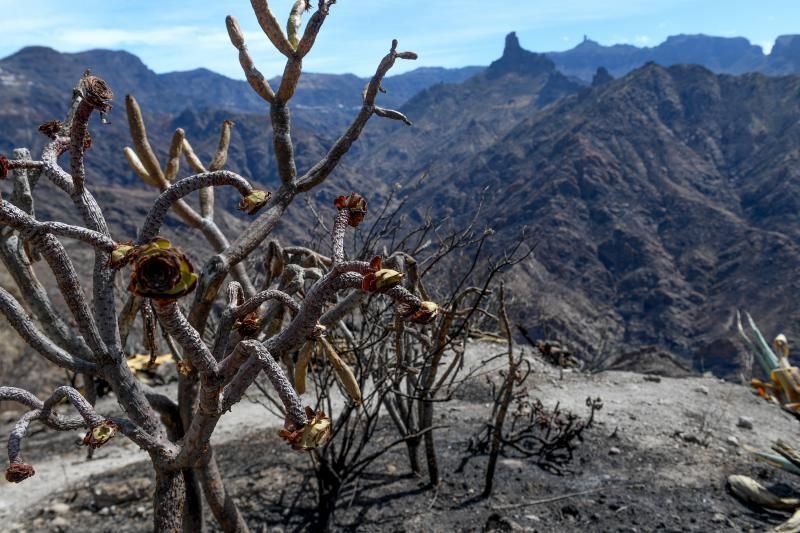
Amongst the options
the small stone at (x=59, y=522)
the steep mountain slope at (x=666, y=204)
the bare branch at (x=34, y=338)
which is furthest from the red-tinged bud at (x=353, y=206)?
the steep mountain slope at (x=666, y=204)

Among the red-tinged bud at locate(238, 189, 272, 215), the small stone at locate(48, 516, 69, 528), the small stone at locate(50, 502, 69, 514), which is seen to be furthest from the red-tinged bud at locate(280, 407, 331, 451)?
the small stone at locate(50, 502, 69, 514)

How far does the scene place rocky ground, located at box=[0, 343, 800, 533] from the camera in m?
3.75

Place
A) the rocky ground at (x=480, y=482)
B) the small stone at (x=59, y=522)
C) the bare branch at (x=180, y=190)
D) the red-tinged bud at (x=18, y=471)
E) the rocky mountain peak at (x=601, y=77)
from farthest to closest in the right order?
the rocky mountain peak at (x=601, y=77) < the small stone at (x=59, y=522) < the rocky ground at (x=480, y=482) < the bare branch at (x=180, y=190) < the red-tinged bud at (x=18, y=471)

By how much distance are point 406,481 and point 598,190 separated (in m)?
89.3

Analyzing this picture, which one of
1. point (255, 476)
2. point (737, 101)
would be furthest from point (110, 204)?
point (737, 101)

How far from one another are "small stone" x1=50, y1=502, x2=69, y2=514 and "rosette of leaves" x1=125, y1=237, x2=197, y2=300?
460cm

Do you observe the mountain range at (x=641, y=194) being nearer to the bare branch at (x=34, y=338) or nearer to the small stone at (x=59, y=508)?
the small stone at (x=59, y=508)

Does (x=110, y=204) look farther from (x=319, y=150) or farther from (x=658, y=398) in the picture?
(x=319, y=150)

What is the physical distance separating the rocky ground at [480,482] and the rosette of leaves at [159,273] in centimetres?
307

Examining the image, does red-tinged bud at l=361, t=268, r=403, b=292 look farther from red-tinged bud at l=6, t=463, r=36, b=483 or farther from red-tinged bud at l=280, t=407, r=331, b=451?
red-tinged bud at l=6, t=463, r=36, b=483

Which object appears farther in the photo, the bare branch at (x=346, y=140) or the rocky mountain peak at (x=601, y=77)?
the rocky mountain peak at (x=601, y=77)

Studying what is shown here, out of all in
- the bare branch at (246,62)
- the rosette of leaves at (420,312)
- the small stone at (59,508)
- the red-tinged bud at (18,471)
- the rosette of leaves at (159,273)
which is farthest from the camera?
the small stone at (59,508)

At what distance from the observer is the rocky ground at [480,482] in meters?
3.75

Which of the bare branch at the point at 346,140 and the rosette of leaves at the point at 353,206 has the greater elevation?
the bare branch at the point at 346,140
